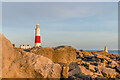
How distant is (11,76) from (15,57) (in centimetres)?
72

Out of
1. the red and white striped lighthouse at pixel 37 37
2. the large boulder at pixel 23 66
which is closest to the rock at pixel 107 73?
the large boulder at pixel 23 66

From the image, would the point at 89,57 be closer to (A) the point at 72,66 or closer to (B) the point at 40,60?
(A) the point at 72,66

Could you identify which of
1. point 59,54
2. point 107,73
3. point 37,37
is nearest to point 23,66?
point 59,54

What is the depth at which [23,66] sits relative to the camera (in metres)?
4.81

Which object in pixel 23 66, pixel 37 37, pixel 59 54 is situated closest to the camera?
pixel 23 66

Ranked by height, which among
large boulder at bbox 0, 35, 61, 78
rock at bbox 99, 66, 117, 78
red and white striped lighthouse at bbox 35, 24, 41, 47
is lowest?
rock at bbox 99, 66, 117, 78

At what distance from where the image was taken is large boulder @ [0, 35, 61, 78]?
15.1ft

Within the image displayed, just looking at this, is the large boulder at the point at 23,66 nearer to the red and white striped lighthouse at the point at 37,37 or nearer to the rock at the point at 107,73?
the rock at the point at 107,73

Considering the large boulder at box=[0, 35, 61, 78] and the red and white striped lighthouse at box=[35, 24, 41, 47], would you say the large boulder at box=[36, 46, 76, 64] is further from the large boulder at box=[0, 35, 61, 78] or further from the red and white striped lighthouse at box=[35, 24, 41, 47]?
the red and white striped lighthouse at box=[35, 24, 41, 47]

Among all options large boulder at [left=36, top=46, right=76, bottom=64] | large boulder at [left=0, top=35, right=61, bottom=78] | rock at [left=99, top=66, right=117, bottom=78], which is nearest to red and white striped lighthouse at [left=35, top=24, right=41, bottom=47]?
large boulder at [left=36, top=46, right=76, bottom=64]

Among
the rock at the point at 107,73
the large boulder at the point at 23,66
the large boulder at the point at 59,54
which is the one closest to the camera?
the large boulder at the point at 23,66

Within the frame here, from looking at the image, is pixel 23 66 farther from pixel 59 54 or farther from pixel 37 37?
pixel 37 37

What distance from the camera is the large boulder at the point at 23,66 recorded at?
459cm

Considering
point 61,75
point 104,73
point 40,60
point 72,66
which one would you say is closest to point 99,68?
point 104,73
